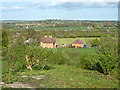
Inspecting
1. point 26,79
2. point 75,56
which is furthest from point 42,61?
point 75,56

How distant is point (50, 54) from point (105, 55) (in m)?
4.30

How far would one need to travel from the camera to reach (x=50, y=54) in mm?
13094

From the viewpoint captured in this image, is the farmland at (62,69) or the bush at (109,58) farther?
the bush at (109,58)

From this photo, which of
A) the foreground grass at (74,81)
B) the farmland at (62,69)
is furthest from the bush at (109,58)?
the foreground grass at (74,81)

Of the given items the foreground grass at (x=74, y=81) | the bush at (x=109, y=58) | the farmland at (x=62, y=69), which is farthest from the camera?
the bush at (x=109, y=58)

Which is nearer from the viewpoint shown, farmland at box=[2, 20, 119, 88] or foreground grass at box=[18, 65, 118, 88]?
foreground grass at box=[18, 65, 118, 88]

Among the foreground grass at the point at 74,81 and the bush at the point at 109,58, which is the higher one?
the bush at the point at 109,58

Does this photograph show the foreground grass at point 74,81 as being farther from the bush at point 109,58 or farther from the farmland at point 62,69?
the bush at point 109,58

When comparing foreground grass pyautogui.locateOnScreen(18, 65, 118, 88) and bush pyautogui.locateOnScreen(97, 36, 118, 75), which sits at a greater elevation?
bush pyautogui.locateOnScreen(97, 36, 118, 75)

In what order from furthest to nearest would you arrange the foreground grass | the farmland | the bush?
the bush, the farmland, the foreground grass

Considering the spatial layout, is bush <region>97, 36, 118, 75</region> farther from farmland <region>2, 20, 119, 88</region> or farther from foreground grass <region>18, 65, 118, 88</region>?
foreground grass <region>18, 65, 118, 88</region>

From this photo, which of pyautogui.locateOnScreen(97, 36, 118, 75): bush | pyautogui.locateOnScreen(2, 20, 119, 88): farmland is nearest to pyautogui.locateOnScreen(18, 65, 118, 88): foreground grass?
pyautogui.locateOnScreen(2, 20, 119, 88): farmland

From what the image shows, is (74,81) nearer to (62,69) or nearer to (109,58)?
(109,58)

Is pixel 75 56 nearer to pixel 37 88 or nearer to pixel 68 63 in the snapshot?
pixel 68 63
